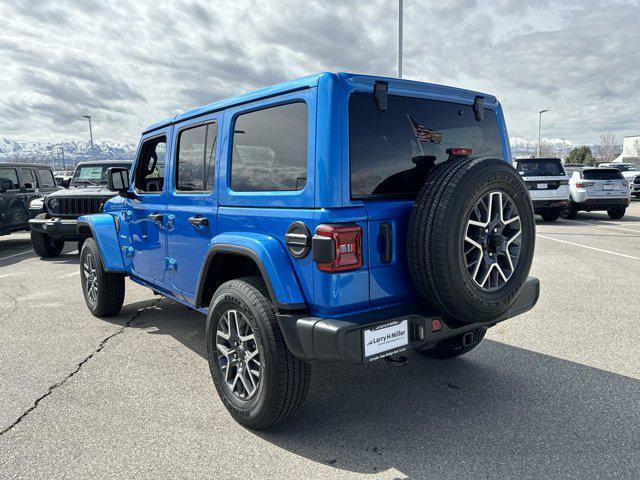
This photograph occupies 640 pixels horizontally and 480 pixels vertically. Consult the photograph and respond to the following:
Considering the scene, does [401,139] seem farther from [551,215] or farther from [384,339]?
[551,215]

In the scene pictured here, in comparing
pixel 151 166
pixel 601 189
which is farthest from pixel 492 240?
pixel 601 189

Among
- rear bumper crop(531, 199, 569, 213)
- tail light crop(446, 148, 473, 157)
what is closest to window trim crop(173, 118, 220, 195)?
tail light crop(446, 148, 473, 157)

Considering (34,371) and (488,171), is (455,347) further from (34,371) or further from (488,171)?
(34,371)

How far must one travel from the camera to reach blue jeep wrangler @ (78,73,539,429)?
244 centimetres

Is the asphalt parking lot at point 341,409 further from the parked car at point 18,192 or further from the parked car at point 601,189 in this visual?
the parked car at point 601,189

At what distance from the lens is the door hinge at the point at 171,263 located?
3.74 metres

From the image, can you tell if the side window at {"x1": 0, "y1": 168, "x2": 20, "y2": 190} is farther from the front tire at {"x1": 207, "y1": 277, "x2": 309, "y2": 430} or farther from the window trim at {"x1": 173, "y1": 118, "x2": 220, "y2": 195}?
the front tire at {"x1": 207, "y1": 277, "x2": 309, "y2": 430}

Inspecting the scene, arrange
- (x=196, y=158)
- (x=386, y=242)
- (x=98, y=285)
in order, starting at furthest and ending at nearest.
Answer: (x=98, y=285), (x=196, y=158), (x=386, y=242)

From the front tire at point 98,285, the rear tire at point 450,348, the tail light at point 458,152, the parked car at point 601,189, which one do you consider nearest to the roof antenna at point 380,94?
the tail light at point 458,152

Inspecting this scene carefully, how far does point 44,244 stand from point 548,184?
1208 centimetres

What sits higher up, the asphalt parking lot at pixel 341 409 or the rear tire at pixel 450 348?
the rear tire at pixel 450 348

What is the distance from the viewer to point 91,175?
1012 centimetres

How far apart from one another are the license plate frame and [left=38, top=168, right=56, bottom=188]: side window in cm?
1143

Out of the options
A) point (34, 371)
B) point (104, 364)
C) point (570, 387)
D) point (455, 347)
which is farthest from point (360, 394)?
point (34, 371)
